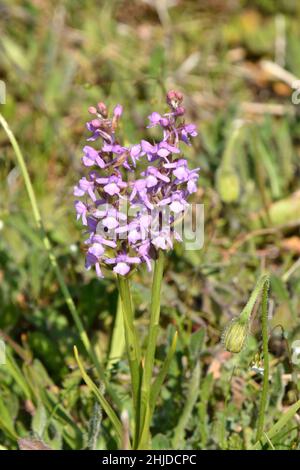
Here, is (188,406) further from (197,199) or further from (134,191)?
Answer: (197,199)

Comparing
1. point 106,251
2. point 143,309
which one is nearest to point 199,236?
point 143,309

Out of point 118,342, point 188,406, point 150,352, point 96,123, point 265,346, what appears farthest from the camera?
point 118,342

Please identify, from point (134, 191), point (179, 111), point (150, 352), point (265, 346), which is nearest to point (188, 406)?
point (150, 352)

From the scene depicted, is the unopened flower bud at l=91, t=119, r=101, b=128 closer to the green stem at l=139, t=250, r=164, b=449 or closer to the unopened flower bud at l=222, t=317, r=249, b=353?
the green stem at l=139, t=250, r=164, b=449

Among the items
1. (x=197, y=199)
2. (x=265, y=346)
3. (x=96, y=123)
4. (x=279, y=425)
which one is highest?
(x=197, y=199)

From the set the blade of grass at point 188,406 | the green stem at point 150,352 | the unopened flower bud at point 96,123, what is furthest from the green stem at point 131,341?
the unopened flower bud at point 96,123

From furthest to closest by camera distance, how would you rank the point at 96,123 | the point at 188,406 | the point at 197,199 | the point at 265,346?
the point at 197,199
the point at 188,406
the point at 265,346
the point at 96,123

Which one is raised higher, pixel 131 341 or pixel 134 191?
pixel 134 191
